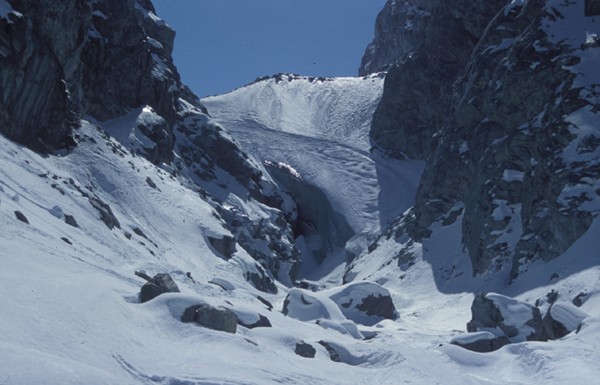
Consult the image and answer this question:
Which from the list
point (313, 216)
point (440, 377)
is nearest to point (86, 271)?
point (440, 377)

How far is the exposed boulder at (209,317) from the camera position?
15945 mm

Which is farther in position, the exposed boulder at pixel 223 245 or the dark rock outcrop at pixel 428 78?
the dark rock outcrop at pixel 428 78

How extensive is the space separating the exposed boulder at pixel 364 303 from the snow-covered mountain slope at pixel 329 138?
39.3 metres

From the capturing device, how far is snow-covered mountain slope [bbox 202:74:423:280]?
87438 mm

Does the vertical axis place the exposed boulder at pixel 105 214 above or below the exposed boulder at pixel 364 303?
above

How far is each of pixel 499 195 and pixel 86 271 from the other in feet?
106

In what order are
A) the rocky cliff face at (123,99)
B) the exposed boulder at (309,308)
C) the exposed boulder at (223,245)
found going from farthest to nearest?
the exposed boulder at (223,245) < the rocky cliff face at (123,99) < the exposed boulder at (309,308)

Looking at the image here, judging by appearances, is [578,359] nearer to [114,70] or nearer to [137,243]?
[137,243]

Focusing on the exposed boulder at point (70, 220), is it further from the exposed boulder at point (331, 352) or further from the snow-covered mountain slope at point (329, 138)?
the snow-covered mountain slope at point (329, 138)

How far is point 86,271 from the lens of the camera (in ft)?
64.2

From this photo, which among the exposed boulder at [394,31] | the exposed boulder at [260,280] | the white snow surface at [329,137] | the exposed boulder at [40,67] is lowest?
the exposed boulder at [260,280]

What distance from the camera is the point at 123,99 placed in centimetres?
6059

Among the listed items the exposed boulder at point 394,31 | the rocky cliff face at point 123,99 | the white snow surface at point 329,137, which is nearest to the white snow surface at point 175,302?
the rocky cliff face at point 123,99

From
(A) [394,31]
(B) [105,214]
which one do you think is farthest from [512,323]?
(A) [394,31]
